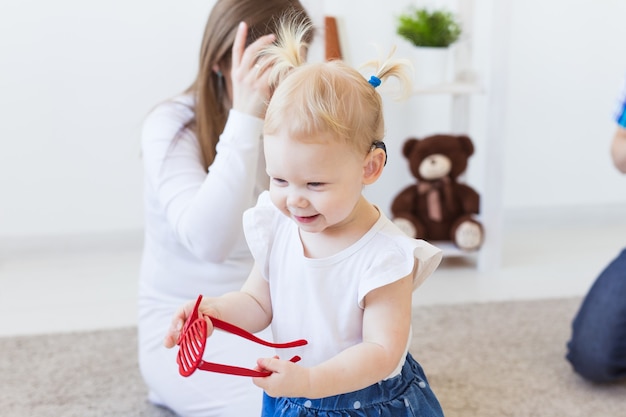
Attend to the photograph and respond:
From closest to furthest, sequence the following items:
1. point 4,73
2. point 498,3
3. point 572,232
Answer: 1. point 498,3
2. point 4,73
3. point 572,232

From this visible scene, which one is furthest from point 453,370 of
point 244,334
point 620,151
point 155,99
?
point 155,99

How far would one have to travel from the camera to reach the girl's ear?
0.72 metres

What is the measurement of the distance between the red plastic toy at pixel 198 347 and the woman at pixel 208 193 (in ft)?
1.13

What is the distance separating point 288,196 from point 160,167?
50cm

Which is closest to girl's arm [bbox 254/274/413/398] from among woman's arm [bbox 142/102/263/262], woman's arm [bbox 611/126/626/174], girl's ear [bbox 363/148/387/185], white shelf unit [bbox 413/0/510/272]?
girl's ear [bbox 363/148/387/185]

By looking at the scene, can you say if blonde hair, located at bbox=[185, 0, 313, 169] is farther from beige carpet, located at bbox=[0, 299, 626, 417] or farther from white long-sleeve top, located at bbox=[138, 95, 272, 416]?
beige carpet, located at bbox=[0, 299, 626, 417]

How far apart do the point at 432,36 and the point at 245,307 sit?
4.57 feet

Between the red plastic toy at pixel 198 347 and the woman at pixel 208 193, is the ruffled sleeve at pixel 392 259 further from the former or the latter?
Result: the woman at pixel 208 193

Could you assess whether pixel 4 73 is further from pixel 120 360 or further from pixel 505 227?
pixel 505 227

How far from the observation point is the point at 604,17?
7.43 feet

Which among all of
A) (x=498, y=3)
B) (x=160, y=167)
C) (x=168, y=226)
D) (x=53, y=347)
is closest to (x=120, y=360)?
(x=53, y=347)

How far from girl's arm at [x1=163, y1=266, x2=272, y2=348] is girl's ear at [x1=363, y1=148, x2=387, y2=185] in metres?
0.18

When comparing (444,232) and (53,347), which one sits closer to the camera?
(53,347)

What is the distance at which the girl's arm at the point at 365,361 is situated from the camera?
2.19ft
